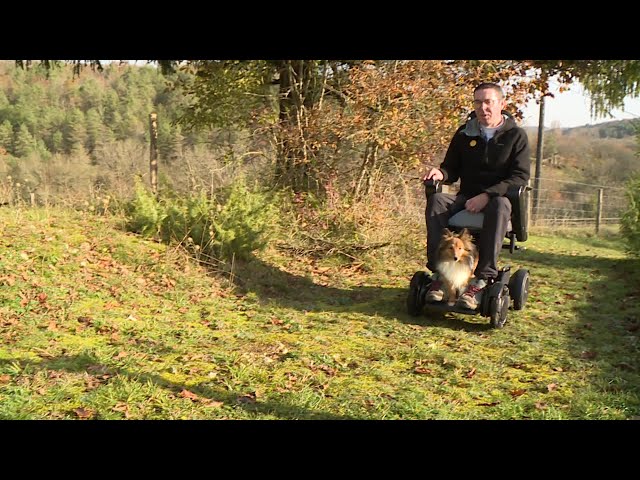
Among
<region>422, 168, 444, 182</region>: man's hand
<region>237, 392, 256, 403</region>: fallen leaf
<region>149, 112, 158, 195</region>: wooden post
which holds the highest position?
<region>149, 112, 158, 195</region>: wooden post

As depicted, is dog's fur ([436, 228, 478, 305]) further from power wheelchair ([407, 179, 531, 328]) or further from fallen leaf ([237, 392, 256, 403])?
fallen leaf ([237, 392, 256, 403])

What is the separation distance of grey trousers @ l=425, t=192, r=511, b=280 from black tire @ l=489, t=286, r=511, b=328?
0.23 metres

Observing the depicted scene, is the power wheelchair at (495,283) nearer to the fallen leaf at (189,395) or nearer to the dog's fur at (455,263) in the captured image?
the dog's fur at (455,263)

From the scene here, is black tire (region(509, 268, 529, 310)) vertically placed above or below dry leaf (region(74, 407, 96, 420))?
above

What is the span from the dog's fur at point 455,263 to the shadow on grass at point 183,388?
2.27 meters

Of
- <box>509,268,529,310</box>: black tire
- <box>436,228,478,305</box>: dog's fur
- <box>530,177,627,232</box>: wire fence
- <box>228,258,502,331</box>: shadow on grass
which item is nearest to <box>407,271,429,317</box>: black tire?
<box>228,258,502,331</box>: shadow on grass

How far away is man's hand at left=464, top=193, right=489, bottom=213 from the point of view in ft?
17.5

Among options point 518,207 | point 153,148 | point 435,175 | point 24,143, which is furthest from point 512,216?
point 24,143

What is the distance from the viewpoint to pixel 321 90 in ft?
30.6

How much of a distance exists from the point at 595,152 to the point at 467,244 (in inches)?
1530

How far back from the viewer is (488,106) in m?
5.39
